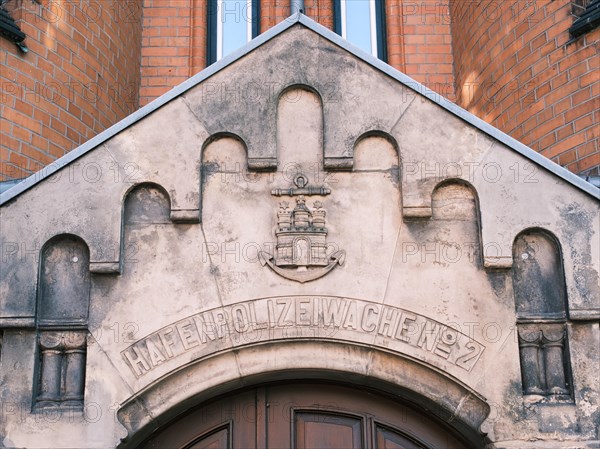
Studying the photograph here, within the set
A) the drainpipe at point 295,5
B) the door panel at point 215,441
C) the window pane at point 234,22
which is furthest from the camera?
the window pane at point 234,22

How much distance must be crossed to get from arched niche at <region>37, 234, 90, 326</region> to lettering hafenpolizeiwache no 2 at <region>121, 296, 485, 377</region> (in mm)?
422

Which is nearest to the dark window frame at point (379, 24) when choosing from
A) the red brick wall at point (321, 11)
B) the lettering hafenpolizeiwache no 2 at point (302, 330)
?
the red brick wall at point (321, 11)

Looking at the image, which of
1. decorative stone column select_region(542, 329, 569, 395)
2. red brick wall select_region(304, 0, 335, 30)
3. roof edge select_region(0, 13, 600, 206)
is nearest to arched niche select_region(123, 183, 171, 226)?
roof edge select_region(0, 13, 600, 206)

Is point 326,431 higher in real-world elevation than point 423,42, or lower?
lower

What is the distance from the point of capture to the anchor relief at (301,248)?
584cm

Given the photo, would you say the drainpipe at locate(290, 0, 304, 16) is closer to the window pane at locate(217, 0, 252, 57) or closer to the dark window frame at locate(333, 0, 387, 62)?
the dark window frame at locate(333, 0, 387, 62)

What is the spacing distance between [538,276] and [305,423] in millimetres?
1700

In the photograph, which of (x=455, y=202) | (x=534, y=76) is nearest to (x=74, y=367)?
(x=455, y=202)

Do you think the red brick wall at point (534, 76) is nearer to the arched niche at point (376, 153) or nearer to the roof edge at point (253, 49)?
the roof edge at point (253, 49)

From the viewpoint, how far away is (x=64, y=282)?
5.84 m

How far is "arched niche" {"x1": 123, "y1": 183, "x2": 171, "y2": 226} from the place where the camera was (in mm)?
5953

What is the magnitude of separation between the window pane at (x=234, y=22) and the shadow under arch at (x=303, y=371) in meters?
4.82

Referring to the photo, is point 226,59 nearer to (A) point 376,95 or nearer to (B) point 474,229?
(A) point 376,95

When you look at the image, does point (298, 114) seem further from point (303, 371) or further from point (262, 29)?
point (262, 29)
